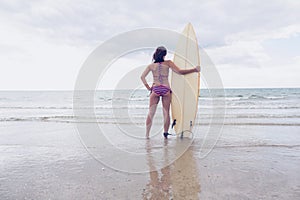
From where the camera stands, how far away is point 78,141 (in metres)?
4.52

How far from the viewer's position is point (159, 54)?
4285mm

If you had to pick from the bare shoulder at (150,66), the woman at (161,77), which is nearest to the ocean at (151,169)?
the woman at (161,77)

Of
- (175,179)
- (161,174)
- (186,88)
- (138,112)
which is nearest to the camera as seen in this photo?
(175,179)

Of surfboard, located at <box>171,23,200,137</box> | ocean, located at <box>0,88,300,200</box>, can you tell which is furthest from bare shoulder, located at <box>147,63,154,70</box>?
ocean, located at <box>0,88,300,200</box>

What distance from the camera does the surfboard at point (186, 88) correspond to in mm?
4645

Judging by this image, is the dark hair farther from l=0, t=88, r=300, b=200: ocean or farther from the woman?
l=0, t=88, r=300, b=200: ocean

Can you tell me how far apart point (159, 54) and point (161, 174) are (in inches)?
93.9

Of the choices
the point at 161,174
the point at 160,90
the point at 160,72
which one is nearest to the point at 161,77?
the point at 160,72

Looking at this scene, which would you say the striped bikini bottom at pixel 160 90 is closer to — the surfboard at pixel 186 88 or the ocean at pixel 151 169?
the surfboard at pixel 186 88

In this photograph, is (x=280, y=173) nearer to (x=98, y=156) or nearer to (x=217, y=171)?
(x=217, y=171)

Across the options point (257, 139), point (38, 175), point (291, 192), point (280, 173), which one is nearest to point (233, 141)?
point (257, 139)

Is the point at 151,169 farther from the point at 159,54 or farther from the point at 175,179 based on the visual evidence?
the point at 159,54

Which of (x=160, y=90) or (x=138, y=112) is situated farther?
(x=138, y=112)

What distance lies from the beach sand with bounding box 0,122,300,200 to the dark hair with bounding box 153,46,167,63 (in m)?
1.52
